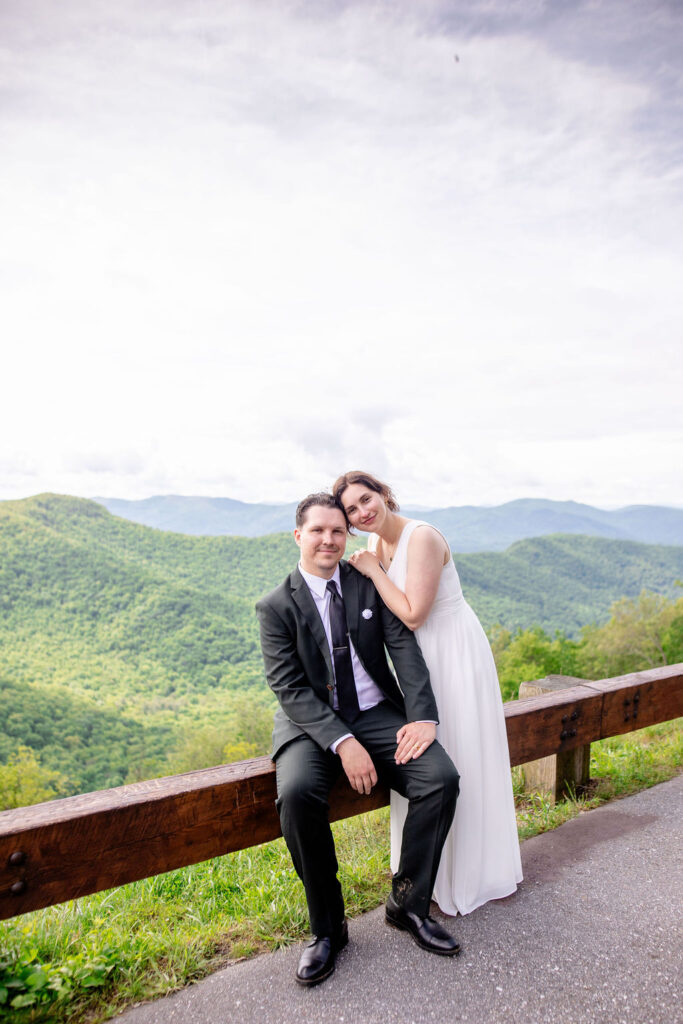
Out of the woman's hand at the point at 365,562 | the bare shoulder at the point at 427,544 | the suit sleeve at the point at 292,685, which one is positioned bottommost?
the suit sleeve at the point at 292,685

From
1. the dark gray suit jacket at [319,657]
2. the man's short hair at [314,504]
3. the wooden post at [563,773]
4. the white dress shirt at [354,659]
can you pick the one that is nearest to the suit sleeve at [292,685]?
the dark gray suit jacket at [319,657]

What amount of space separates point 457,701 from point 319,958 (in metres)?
0.97

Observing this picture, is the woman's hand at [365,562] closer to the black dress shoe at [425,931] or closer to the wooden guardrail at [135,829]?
the wooden guardrail at [135,829]

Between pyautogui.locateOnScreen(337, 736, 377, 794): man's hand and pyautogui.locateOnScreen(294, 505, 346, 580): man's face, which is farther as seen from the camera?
pyautogui.locateOnScreen(294, 505, 346, 580): man's face

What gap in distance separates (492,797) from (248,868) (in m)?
1.42

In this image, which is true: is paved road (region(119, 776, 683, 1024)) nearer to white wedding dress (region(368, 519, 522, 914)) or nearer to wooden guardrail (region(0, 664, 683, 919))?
white wedding dress (region(368, 519, 522, 914))

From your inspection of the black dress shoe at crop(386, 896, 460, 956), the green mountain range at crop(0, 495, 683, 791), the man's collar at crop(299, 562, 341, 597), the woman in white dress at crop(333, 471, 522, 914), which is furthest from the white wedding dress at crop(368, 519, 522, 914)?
the green mountain range at crop(0, 495, 683, 791)

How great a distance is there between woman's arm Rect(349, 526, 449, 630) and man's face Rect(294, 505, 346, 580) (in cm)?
15

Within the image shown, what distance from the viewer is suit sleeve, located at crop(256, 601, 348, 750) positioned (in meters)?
2.36

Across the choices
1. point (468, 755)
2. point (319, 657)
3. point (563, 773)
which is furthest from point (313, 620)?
point (563, 773)

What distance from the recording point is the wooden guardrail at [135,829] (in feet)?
6.30

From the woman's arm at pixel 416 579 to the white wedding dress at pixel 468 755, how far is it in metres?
0.07

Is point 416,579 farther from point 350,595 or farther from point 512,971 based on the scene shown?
point 512,971

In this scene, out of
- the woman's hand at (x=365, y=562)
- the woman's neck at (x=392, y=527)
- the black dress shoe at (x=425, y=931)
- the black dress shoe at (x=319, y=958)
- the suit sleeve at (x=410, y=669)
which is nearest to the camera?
the black dress shoe at (x=319, y=958)
